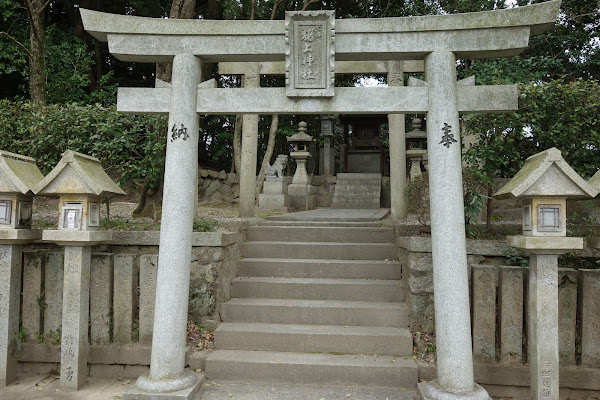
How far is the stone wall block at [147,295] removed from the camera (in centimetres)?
432

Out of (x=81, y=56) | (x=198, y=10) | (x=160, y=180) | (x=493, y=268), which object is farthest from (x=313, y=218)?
(x=198, y=10)

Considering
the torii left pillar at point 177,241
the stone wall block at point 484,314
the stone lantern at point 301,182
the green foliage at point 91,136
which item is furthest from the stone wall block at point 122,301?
the stone lantern at point 301,182

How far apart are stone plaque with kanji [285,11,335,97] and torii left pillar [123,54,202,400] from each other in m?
0.97

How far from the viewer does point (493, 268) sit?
4.03 m

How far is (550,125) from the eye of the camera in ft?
15.6

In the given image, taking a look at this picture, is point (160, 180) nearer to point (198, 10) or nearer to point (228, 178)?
point (228, 178)

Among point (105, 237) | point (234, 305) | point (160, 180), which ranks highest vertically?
point (160, 180)

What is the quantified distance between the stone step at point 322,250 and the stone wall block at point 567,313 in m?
2.08

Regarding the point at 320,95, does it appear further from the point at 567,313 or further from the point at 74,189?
the point at 567,313

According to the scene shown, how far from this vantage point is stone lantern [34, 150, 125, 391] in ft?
12.7

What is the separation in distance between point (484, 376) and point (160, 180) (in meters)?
5.07

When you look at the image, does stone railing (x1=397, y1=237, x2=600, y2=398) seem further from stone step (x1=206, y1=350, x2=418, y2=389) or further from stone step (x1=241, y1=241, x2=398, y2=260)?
stone step (x1=241, y1=241, x2=398, y2=260)

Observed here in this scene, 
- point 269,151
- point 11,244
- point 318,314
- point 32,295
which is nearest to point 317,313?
point 318,314

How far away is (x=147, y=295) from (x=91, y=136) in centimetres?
233
